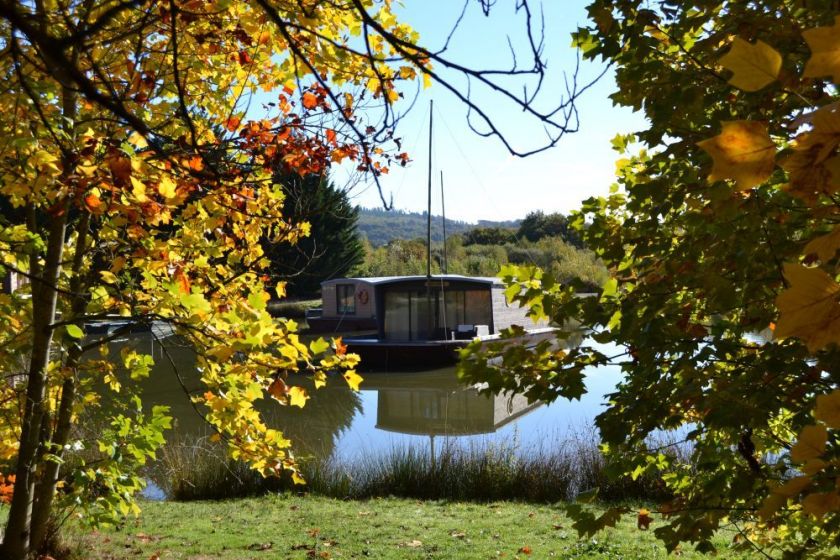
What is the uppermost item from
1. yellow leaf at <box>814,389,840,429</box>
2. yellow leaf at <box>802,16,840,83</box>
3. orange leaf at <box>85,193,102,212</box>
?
orange leaf at <box>85,193,102,212</box>

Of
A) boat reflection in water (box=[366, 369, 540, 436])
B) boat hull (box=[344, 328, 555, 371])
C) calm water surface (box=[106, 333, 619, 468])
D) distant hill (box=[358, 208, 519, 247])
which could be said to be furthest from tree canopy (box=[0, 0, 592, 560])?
→ distant hill (box=[358, 208, 519, 247])

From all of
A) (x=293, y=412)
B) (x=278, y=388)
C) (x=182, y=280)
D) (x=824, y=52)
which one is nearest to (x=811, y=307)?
(x=824, y=52)

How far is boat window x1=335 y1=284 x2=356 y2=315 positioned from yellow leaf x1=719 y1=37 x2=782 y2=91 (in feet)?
101

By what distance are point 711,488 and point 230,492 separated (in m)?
8.08

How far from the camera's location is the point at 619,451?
2955 mm

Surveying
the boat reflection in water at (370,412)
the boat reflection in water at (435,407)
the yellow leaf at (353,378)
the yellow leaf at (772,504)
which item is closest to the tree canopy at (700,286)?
the yellow leaf at (353,378)

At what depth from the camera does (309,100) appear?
13.1ft

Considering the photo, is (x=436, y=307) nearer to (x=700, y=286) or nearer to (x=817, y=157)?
(x=700, y=286)

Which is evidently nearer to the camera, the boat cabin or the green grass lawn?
the green grass lawn

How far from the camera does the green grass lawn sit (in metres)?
5.97

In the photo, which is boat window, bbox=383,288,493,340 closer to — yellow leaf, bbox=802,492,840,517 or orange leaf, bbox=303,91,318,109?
orange leaf, bbox=303,91,318,109

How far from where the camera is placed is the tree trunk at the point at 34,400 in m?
3.78

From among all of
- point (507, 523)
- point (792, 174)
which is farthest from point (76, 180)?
point (507, 523)

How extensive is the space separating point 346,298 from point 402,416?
1579 cm
